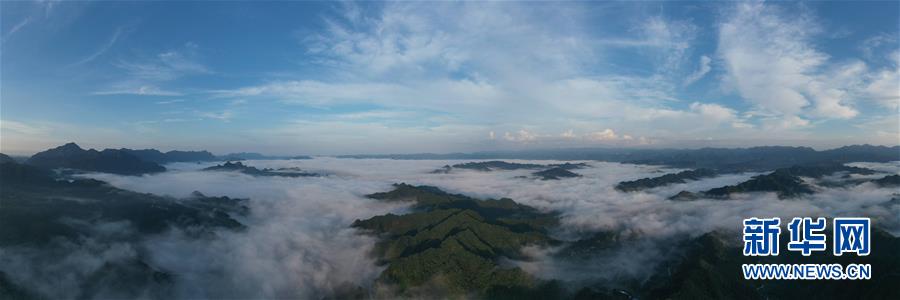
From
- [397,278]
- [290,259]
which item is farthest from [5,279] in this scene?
[397,278]

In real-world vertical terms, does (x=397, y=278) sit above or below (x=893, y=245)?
below

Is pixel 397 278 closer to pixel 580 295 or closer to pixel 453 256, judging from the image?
pixel 453 256

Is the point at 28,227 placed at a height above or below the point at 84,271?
above

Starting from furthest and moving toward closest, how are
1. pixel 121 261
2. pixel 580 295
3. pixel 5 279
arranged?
pixel 121 261 < pixel 580 295 < pixel 5 279

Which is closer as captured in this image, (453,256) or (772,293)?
(772,293)

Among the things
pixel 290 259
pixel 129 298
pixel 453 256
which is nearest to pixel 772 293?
pixel 453 256

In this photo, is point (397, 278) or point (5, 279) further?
point (397, 278)

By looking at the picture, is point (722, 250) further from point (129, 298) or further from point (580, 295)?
point (129, 298)

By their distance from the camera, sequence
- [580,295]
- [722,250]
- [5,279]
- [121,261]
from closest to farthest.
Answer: [5,279] → [580,295] → [121,261] → [722,250]

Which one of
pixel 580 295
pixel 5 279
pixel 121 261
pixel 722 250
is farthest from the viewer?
pixel 722 250
